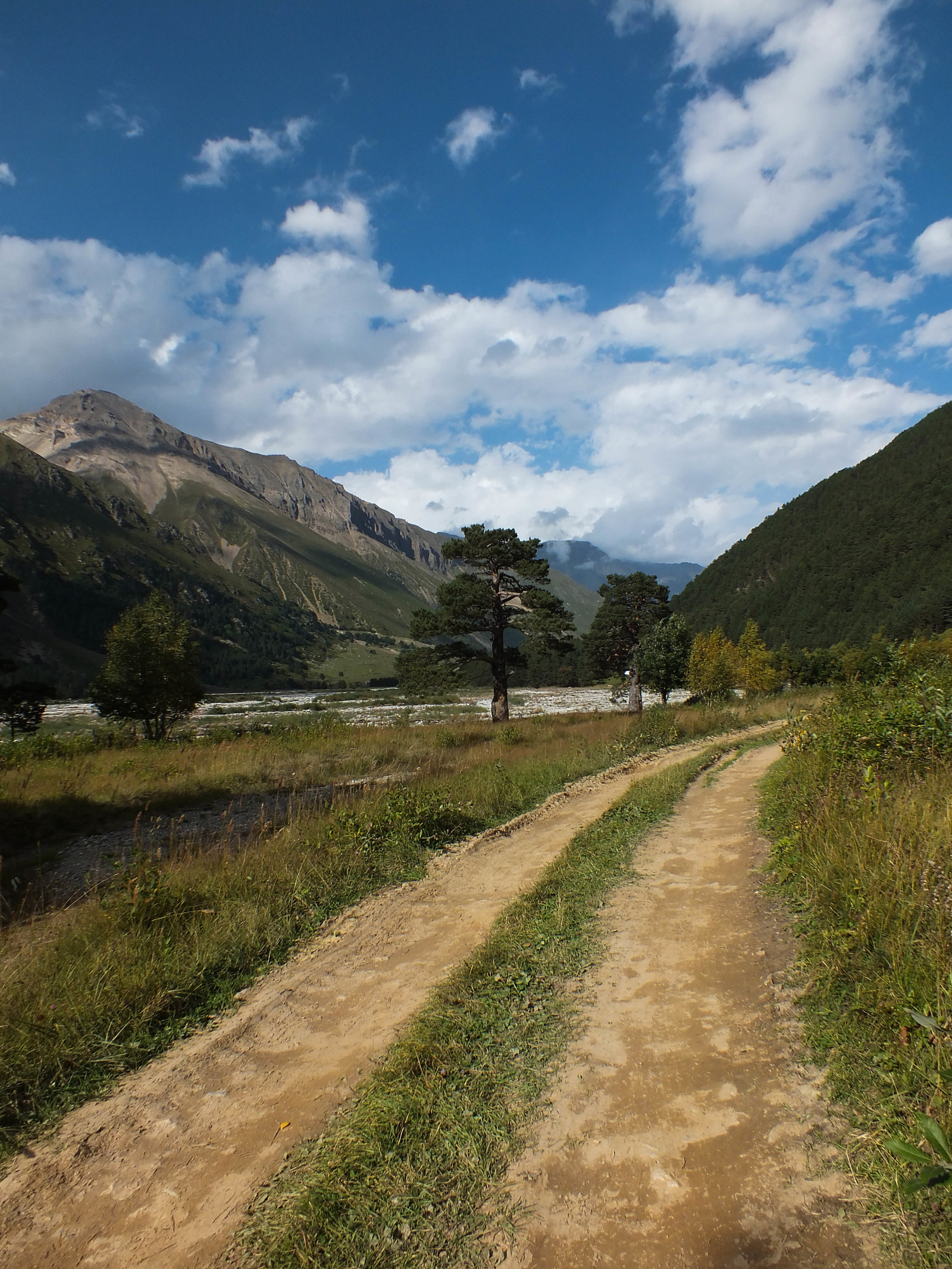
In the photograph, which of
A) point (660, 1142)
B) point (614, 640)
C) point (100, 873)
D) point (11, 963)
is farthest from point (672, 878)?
point (614, 640)

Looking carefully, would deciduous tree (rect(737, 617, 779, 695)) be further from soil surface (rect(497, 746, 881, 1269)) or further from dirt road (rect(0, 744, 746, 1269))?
dirt road (rect(0, 744, 746, 1269))

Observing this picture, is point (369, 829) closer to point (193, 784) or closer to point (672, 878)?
point (672, 878)

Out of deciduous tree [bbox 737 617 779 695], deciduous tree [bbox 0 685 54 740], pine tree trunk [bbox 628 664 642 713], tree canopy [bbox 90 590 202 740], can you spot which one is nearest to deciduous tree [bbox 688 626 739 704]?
deciduous tree [bbox 737 617 779 695]

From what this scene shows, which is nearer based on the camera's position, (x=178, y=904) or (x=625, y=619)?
(x=178, y=904)

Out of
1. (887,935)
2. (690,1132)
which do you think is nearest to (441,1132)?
(690,1132)

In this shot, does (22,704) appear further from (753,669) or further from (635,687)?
(753,669)

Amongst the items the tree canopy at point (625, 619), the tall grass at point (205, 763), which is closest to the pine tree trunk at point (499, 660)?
the tall grass at point (205, 763)

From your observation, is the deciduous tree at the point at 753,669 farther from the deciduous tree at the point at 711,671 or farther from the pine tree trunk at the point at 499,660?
the pine tree trunk at the point at 499,660

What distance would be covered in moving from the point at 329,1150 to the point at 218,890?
4104mm

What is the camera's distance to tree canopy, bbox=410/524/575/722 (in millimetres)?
26438

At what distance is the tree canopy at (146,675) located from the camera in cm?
2298

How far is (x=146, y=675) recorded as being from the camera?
23.4 m

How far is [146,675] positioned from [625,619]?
94.8ft

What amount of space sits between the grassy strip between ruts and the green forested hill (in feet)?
372
